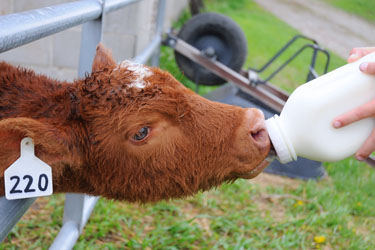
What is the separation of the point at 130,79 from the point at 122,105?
0.50 feet

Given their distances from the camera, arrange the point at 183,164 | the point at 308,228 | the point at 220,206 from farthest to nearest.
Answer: the point at 220,206 → the point at 308,228 → the point at 183,164

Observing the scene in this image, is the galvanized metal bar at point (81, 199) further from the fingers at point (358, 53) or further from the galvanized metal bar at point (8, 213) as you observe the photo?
the fingers at point (358, 53)

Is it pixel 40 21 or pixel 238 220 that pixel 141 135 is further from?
pixel 238 220

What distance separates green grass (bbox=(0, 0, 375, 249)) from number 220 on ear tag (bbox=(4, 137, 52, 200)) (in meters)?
1.34

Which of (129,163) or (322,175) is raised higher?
(129,163)

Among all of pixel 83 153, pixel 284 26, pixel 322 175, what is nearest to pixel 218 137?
pixel 83 153

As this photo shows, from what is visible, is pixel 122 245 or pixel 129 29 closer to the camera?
pixel 122 245

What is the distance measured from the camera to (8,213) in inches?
76.4

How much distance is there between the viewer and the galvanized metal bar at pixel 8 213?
1.89 meters

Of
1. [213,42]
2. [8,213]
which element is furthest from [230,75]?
[8,213]

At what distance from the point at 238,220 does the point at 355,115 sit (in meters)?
2.10

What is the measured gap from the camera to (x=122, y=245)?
320cm

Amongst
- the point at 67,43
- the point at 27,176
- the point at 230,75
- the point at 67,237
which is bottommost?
the point at 67,237

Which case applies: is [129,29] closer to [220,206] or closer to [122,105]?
[220,206]
